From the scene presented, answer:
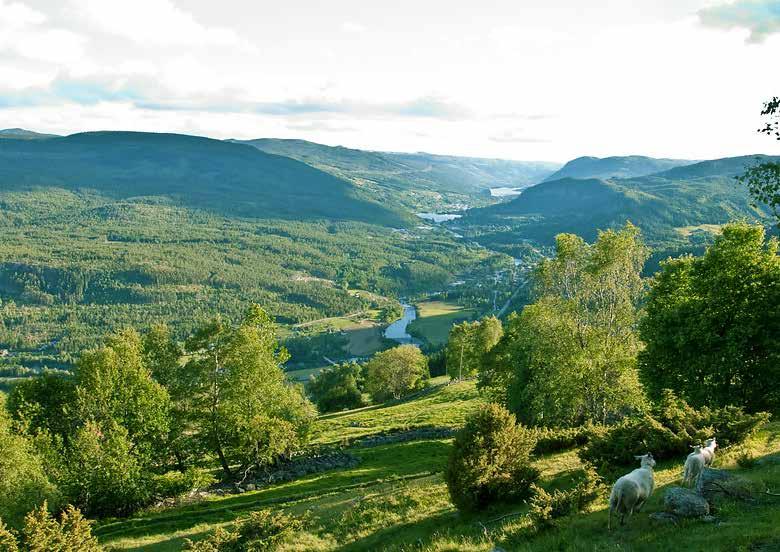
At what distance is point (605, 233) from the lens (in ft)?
131

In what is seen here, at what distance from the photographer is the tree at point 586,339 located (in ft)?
126

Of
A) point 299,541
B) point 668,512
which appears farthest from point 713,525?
point 299,541

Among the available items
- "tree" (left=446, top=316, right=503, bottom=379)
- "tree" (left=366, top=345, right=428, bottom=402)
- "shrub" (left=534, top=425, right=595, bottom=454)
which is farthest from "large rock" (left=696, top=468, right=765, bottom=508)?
"tree" (left=366, top=345, right=428, bottom=402)

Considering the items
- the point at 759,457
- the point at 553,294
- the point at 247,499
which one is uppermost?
the point at 553,294

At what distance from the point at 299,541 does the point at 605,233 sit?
99.7 feet

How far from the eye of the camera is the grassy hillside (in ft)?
48.8

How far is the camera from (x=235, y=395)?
142ft

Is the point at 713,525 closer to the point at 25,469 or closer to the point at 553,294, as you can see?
the point at 553,294

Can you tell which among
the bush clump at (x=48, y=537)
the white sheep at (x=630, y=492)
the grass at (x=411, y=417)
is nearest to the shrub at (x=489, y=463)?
the white sheep at (x=630, y=492)

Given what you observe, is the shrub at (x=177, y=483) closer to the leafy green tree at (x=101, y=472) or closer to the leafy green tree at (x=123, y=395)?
the leafy green tree at (x=101, y=472)

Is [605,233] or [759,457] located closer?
[759,457]

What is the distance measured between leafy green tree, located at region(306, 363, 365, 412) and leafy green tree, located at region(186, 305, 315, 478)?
6898cm

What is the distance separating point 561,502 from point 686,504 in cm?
379

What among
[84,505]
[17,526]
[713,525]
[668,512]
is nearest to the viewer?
[713,525]
